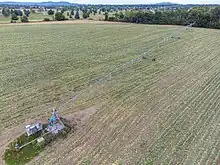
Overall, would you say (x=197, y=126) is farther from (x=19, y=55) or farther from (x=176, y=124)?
(x=19, y=55)

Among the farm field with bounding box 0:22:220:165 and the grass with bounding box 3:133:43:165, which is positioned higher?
the farm field with bounding box 0:22:220:165

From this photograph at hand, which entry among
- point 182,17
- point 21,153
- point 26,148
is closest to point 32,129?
point 26,148

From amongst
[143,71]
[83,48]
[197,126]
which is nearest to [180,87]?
[143,71]

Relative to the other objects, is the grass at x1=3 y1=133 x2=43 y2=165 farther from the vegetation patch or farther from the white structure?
the white structure

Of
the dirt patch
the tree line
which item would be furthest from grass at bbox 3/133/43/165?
the tree line

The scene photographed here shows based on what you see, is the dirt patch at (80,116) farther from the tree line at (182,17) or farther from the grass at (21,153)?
the tree line at (182,17)

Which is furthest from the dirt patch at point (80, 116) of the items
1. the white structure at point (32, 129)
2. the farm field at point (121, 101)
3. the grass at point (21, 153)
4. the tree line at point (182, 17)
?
the tree line at point (182, 17)

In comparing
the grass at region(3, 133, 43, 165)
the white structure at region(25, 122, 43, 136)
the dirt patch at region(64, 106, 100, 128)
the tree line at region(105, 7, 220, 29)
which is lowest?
the grass at region(3, 133, 43, 165)
